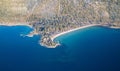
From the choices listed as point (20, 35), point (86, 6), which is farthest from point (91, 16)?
point (20, 35)

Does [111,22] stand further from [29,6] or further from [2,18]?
[2,18]

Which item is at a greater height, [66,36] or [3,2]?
[3,2]

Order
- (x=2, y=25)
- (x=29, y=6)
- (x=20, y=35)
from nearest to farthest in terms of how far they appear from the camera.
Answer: (x=20, y=35), (x=2, y=25), (x=29, y=6)

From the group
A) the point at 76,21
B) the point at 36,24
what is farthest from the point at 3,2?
the point at 76,21

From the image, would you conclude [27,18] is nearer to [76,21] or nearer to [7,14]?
[7,14]

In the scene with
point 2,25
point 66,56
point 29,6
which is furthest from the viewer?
point 29,6

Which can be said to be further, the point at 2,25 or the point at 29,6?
the point at 29,6
